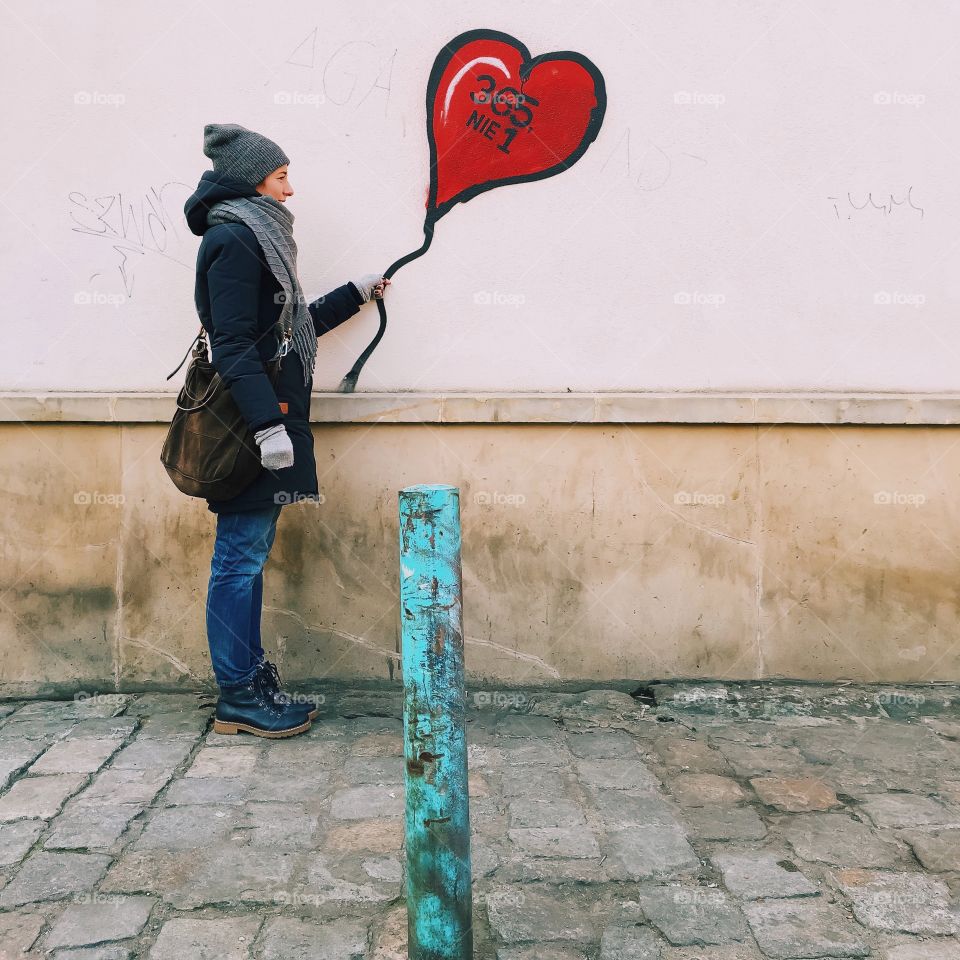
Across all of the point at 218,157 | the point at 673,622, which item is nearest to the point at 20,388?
the point at 218,157

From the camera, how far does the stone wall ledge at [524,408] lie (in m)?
3.78

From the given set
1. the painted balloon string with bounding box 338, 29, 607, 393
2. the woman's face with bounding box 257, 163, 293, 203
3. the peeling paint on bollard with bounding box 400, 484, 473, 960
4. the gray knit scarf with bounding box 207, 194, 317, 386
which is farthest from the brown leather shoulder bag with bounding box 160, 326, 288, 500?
the peeling paint on bollard with bounding box 400, 484, 473, 960

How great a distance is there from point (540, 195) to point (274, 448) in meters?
1.62

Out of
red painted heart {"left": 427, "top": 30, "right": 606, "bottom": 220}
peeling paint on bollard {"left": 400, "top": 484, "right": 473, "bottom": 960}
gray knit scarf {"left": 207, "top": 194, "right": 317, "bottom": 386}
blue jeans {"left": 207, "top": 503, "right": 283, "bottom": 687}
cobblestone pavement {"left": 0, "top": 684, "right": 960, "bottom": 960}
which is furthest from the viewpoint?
red painted heart {"left": 427, "top": 30, "right": 606, "bottom": 220}

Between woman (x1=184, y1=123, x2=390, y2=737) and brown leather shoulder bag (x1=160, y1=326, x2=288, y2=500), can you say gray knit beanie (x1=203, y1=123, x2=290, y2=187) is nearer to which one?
woman (x1=184, y1=123, x2=390, y2=737)

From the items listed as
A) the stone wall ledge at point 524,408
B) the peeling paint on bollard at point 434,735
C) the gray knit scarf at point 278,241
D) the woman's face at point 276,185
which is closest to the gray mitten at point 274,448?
the gray knit scarf at point 278,241

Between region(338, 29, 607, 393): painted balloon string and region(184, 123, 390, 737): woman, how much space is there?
620mm

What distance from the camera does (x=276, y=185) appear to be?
11.1 feet

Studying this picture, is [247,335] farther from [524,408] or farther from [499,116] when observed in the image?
[499,116]

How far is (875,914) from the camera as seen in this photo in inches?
88.2

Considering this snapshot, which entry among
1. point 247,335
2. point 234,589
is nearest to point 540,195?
point 247,335

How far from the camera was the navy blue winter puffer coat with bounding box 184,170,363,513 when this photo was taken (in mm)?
3146

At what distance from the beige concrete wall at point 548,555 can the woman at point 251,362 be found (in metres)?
0.44

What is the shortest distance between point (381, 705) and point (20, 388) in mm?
2028
